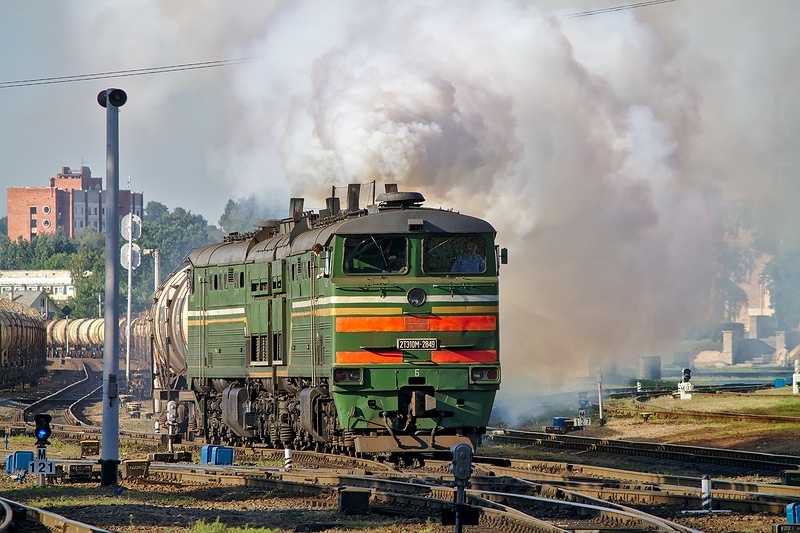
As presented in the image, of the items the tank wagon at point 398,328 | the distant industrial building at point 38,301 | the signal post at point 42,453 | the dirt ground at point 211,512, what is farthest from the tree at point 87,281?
the dirt ground at point 211,512

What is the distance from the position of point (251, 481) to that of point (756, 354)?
88.9m

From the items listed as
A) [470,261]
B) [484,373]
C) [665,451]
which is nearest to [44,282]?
[665,451]

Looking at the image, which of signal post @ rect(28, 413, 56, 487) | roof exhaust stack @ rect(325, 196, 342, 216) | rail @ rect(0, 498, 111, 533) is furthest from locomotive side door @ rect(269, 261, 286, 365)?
rail @ rect(0, 498, 111, 533)

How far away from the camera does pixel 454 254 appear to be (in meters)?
23.2

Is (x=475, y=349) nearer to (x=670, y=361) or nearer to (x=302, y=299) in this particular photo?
(x=302, y=299)

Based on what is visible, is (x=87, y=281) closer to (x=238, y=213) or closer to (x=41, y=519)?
(x=238, y=213)

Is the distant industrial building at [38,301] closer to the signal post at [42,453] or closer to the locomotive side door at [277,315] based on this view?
the locomotive side door at [277,315]

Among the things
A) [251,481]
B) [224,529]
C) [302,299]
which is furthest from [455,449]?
[302,299]

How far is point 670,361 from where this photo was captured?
10181cm

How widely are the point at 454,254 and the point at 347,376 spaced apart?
110 inches

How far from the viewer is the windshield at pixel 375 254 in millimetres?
22797

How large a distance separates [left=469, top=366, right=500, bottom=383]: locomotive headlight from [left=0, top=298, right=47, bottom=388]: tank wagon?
4425 centimetres

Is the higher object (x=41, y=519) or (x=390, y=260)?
(x=390, y=260)

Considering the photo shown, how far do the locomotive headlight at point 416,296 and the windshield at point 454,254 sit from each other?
40cm
